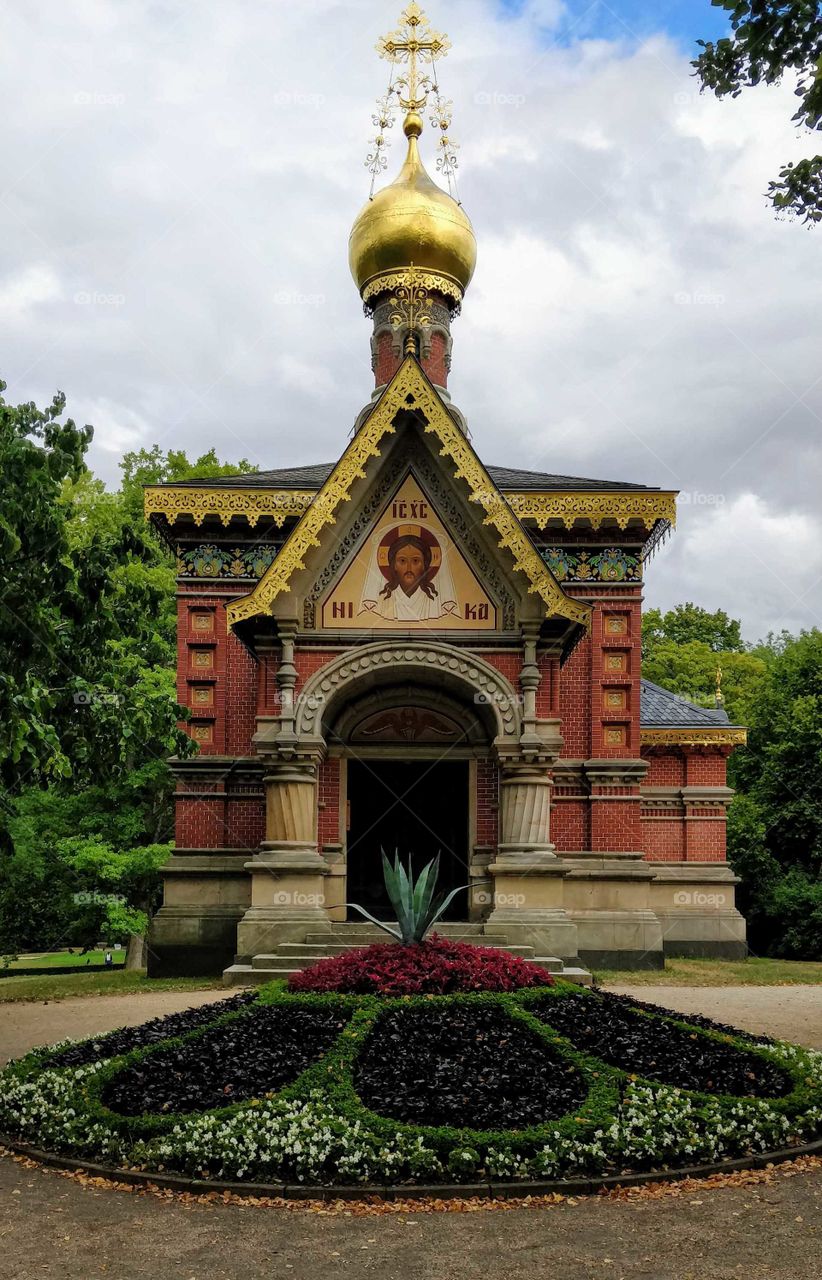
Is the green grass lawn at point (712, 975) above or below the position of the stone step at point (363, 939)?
below

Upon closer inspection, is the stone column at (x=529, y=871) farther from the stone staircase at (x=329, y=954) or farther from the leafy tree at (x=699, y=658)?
the leafy tree at (x=699, y=658)

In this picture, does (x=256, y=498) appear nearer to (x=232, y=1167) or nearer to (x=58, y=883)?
(x=58, y=883)

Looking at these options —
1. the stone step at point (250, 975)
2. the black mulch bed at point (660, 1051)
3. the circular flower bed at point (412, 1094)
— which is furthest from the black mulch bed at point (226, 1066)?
the stone step at point (250, 975)

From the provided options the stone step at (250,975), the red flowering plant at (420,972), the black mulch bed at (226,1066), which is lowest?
the stone step at (250,975)

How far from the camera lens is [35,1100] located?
7.82 meters

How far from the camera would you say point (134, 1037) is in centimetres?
935

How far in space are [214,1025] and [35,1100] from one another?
1.96m

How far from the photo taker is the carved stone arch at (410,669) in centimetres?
1552

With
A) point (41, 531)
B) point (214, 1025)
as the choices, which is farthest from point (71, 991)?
point (41, 531)

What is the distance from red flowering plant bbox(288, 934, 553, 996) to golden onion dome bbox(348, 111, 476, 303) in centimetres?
1511

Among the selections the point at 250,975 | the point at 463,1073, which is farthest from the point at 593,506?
the point at 463,1073

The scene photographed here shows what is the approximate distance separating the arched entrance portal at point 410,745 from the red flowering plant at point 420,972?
1.98 meters

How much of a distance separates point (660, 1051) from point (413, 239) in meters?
17.6

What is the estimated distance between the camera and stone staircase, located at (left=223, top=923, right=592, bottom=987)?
558 inches
